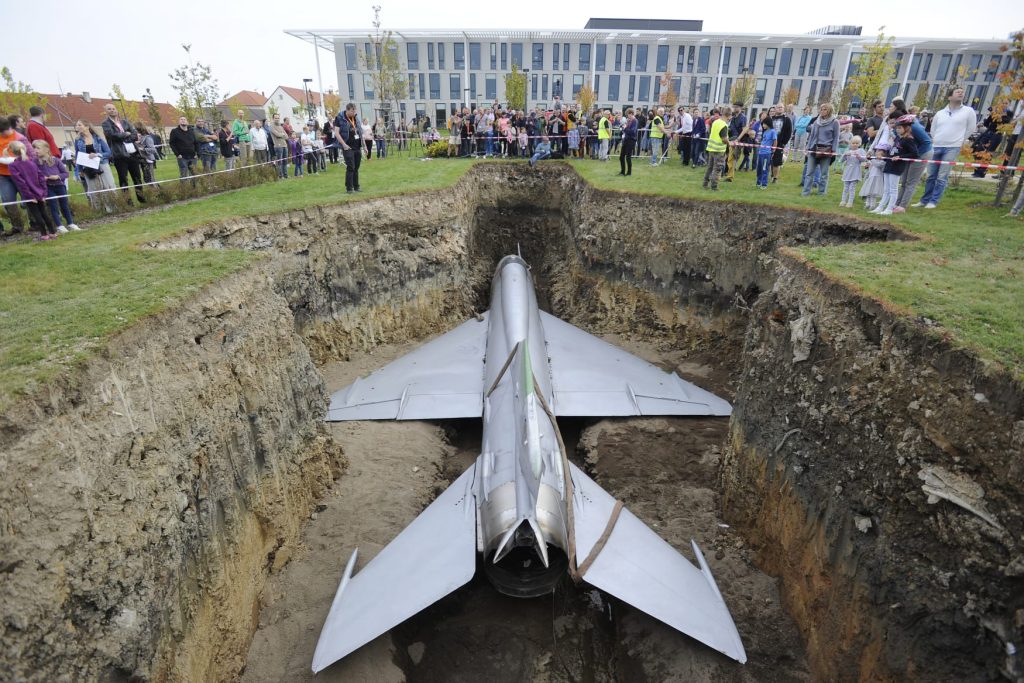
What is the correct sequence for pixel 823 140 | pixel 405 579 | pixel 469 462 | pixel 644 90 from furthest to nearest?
pixel 644 90, pixel 823 140, pixel 469 462, pixel 405 579

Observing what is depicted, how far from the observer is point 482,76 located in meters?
55.7

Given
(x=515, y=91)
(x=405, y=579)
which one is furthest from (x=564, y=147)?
(x=405, y=579)

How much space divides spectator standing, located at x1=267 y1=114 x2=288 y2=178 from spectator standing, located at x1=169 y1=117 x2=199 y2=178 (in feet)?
10.7

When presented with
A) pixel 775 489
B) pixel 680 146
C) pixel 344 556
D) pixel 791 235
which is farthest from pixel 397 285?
pixel 680 146

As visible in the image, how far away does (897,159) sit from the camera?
427 inches

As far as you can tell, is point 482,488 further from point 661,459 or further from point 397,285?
point 397,285

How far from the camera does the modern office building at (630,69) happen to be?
2131 inches

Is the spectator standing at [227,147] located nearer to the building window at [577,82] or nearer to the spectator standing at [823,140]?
the spectator standing at [823,140]

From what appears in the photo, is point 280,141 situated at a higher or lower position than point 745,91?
lower

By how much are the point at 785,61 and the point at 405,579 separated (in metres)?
66.3

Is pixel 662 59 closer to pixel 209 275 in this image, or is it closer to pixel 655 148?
pixel 655 148

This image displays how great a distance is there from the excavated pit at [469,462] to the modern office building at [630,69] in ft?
160

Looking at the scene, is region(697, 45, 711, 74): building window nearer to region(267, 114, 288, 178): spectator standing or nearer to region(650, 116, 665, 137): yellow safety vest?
region(650, 116, 665, 137): yellow safety vest

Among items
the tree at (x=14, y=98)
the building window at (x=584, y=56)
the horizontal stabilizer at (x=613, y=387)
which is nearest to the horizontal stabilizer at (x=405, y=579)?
the horizontal stabilizer at (x=613, y=387)
